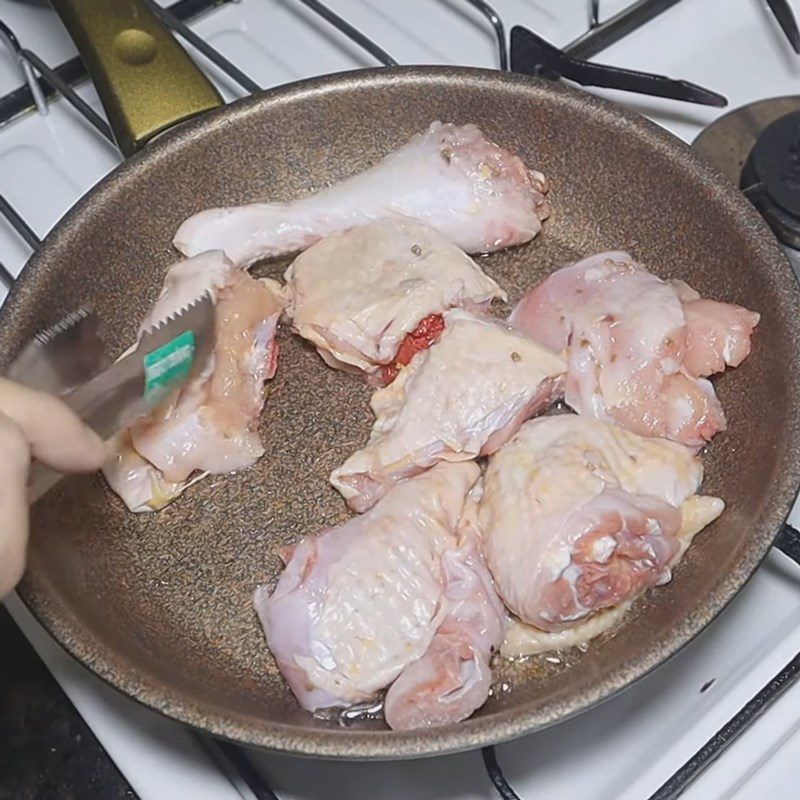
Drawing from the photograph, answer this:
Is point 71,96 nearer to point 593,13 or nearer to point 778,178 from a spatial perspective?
point 593,13

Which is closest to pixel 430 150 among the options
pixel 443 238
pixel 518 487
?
pixel 443 238

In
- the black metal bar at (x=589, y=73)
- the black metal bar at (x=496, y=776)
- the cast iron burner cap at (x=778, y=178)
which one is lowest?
the black metal bar at (x=496, y=776)

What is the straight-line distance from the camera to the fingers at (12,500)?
63 centimetres

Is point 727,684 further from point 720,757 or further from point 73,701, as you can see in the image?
point 73,701

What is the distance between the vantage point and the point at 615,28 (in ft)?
4.13

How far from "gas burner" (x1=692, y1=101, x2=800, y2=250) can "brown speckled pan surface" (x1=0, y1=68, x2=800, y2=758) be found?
0.27 ft

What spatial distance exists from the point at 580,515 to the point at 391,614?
0.16m

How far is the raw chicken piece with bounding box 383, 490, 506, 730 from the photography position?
819 millimetres

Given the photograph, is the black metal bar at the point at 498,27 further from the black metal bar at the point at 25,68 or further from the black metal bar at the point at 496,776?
the black metal bar at the point at 496,776

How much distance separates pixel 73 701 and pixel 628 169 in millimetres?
681

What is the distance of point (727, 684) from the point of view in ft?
2.90

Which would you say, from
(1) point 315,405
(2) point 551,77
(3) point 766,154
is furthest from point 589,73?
(1) point 315,405

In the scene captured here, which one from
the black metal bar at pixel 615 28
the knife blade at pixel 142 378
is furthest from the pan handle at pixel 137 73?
the black metal bar at pixel 615 28

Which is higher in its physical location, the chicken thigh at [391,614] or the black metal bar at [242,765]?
the chicken thigh at [391,614]
